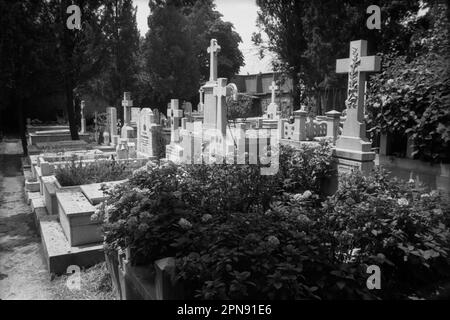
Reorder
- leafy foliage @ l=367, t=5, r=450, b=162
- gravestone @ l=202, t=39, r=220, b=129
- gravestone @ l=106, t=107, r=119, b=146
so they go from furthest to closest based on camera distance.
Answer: gravestone @ l=106, t=107, r=119, b=146
gravestone @ l=202, t=39, r=220, b=129
leafy foliage @ l=367, t=5, r=450, b=162

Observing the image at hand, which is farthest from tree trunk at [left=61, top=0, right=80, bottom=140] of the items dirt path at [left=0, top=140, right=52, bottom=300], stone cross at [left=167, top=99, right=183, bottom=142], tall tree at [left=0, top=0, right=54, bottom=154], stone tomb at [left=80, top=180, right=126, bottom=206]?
stone tomb at [left=80, top=180, right=126, bottom=206]

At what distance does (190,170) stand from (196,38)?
78.5 ft

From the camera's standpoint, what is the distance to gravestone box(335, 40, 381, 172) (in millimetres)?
5621

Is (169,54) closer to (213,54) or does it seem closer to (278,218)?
(213,54)

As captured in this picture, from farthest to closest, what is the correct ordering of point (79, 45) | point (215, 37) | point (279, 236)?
point (215, 37)
point (79, 45)
point (279, 236)

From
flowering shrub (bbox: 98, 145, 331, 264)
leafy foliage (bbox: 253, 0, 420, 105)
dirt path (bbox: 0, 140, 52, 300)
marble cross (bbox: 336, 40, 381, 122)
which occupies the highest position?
leafy foliage (bbox: 253, 0, 420, 105)

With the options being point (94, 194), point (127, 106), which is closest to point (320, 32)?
point (127, 106)

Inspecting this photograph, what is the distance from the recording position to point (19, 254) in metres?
5.01

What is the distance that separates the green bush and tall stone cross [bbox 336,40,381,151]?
4078mm

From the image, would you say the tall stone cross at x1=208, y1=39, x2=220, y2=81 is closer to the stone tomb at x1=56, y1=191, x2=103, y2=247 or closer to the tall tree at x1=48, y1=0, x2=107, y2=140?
the tall tree at x1=48, y1=0, x2=107, y2=140

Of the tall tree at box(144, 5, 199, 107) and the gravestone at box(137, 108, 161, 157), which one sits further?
the tall tree at box(144, 5, 199, 107)

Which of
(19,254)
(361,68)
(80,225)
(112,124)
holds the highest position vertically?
(361,68)

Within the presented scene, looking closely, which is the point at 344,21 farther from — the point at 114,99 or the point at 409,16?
the point at 114,99

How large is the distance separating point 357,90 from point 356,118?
438 mm
